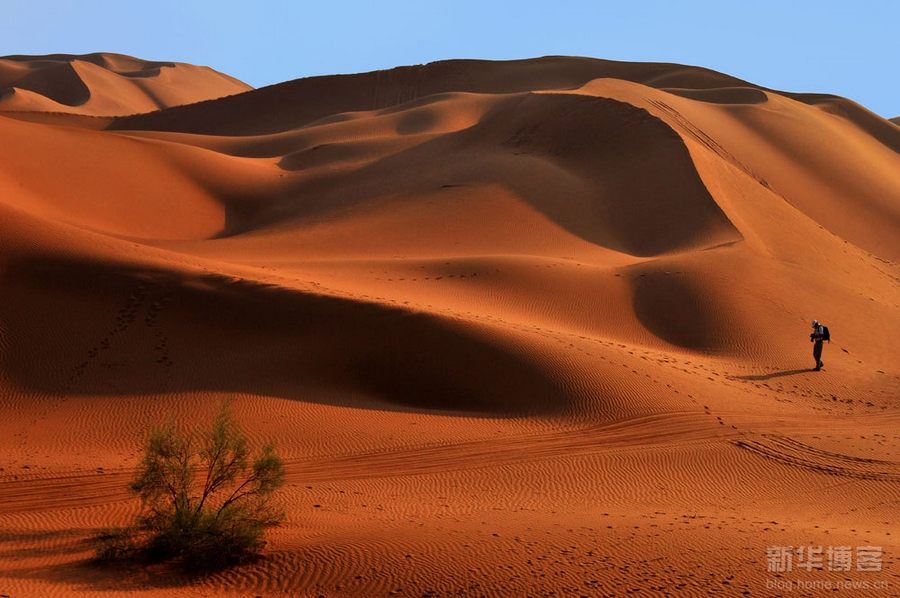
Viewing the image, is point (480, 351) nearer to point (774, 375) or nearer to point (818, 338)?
point (774, 375)

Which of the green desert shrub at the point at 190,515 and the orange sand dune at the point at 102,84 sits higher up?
the orange sand dune at the point at 102,84

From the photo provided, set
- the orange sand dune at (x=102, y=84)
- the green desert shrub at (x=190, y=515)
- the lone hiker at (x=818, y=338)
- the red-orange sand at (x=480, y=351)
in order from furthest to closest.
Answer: the orange sand dune at (x=102, y=84), the lone hiker at (x=818, y=338), the red-orange sand at (x=480, y=351), the green desert shrub at (x=190, y=515)

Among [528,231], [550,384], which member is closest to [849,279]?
Answer: [528,231]

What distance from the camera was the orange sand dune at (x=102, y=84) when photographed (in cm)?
8981

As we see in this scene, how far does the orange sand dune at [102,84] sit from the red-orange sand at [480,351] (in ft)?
183

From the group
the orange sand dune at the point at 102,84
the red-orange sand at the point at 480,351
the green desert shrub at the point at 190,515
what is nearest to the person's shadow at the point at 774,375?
the red-orange sand at the point at 480,351

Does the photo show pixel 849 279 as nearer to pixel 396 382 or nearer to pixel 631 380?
pixel 631 380

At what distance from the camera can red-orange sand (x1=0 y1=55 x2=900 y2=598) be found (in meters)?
9.79

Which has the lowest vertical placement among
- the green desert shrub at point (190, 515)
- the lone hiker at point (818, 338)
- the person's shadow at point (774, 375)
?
the green desert shrub at point (190, 515)

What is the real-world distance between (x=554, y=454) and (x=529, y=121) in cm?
2607

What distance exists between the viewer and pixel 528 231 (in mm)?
28391

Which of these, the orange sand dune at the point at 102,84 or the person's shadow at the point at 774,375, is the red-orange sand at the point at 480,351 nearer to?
the person's shadow at the point at 774,375

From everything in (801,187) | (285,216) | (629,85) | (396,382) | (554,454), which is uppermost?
(629,85)

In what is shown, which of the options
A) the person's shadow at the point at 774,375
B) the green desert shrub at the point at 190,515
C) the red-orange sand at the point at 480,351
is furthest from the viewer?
the person's shadow at the point at 774,375
